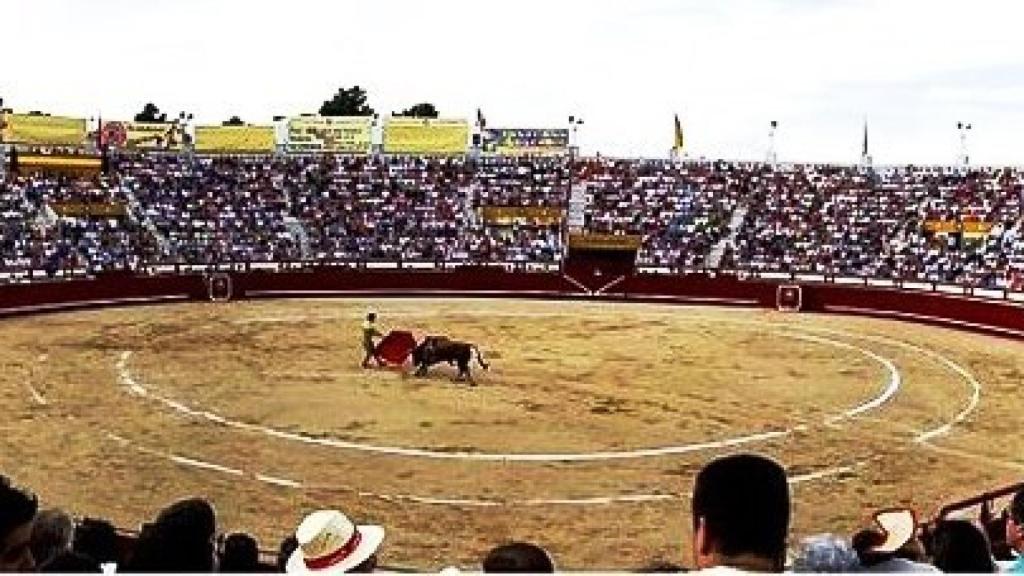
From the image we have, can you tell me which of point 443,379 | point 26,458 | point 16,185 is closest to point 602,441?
point 443,379

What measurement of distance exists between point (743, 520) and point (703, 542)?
10 cm

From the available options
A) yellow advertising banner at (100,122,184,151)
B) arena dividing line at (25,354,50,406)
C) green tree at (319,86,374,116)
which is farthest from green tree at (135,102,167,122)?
arena dividing line at (25,354,50,406)

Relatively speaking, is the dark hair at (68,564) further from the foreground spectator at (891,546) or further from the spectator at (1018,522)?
the spectator at (1018,522)

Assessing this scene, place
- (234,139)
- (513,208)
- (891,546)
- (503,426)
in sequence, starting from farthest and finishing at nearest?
1. (234,139)
2. (513,208)
3. (503,426)
4. (891,546)

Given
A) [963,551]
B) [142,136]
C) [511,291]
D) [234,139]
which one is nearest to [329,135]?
[234,139]

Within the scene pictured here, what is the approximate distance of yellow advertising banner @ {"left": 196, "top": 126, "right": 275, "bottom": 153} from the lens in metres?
49.4

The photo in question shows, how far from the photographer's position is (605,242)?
149 ft

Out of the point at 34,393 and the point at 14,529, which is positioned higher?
the point at 14,529

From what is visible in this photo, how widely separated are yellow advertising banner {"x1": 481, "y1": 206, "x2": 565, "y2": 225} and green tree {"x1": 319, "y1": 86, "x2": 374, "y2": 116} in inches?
1846

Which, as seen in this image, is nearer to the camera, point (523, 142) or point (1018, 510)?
point (1018, 510)

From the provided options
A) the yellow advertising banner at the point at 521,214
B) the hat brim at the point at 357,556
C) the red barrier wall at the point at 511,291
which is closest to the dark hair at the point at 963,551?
the hat brim at the point at 357,556

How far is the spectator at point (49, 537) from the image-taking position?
16.2 feet

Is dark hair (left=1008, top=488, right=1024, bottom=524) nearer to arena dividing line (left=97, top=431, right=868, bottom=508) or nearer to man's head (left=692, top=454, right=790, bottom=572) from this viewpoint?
man's head (left=692, top=454, right=790, bottom=572)

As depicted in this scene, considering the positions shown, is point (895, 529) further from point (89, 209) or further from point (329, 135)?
point (329, 135)
